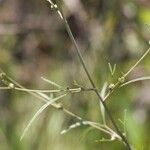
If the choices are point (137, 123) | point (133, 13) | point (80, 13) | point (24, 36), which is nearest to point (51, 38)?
point (24, 36)

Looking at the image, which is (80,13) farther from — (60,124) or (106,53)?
(60,124)

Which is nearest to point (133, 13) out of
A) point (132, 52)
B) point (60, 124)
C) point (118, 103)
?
point (132, 52)

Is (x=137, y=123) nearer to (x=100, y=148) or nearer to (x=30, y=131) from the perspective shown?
(x=100, y=148)

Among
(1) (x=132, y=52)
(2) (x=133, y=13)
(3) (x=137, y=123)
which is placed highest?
(2) (x=133, y=13)

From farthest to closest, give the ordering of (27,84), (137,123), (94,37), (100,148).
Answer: (27,84) → (94,37) → (137,123) → (100,148)

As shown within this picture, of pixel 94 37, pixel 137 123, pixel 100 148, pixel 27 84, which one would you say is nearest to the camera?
pixel 100 148

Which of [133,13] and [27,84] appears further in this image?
[27,84]

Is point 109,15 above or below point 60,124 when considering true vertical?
above
